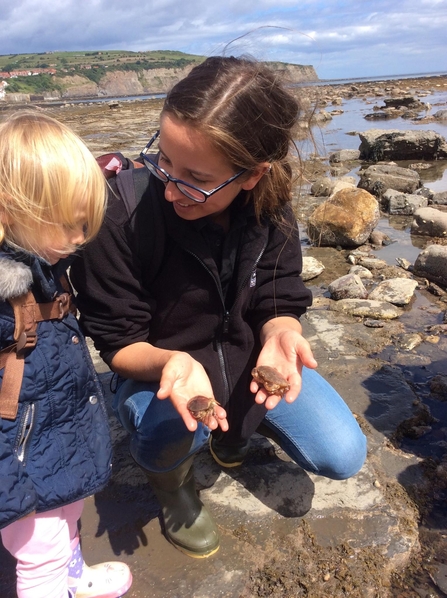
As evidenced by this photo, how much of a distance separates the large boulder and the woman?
10.3 metres

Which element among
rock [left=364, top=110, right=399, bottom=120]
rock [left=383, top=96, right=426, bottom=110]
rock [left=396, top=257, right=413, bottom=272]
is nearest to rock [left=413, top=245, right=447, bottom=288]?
rock [left=396, top=257, right=413, bottom=272]

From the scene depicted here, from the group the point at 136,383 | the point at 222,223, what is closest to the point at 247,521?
the point at 136,383

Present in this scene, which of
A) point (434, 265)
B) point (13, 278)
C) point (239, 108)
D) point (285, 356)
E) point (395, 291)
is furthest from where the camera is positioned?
point (434, 265)

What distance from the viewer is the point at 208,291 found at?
2043 mm

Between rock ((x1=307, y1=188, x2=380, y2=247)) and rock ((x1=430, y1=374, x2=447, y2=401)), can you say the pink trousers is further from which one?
rock ((x1=307, y1=188, x2=380, y2=247))

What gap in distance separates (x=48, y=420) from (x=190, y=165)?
1.03m

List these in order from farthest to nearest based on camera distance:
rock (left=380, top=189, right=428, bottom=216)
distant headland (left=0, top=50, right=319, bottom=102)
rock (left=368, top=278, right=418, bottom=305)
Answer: distant headland (left=0, top=50, right=319, bottom=102)
rock (left=380, top=189, right=428, bottom=216)
rock (left=368, top=278, right=418, bottom=305)

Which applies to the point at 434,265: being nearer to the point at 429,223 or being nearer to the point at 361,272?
the point at 361,272

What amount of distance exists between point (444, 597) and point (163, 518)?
1.13 meters

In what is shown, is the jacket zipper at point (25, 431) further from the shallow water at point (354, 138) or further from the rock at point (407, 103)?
the rock at point (407, 103)

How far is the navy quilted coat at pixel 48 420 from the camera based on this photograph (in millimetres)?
1503

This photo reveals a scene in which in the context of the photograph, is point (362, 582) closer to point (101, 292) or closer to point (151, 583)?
point (151, 583)

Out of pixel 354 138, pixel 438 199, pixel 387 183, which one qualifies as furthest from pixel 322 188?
pixel 354 138

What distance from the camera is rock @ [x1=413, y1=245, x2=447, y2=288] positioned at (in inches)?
172
